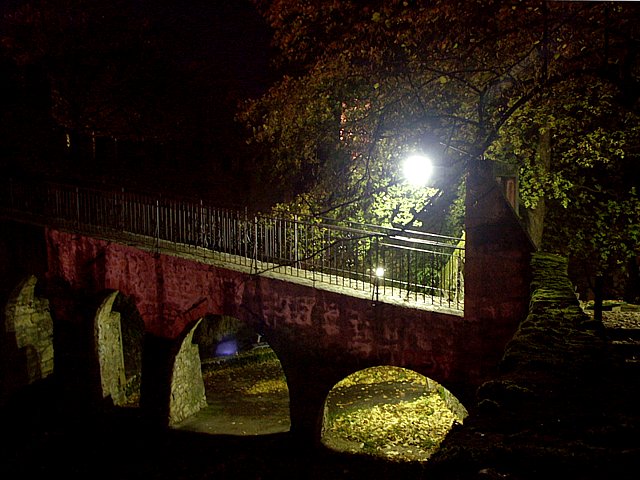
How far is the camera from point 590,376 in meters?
3.74

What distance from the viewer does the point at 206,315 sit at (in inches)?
500

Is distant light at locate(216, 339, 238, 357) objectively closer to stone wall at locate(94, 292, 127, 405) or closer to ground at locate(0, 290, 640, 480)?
ground at locate(0, 290, 640, 480)

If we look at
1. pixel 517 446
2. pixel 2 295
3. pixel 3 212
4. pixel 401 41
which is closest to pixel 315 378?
pixel 401 41

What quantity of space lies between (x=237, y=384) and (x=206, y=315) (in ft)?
11.6

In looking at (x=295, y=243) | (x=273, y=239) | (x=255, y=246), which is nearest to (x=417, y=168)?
(x=295, y=243)

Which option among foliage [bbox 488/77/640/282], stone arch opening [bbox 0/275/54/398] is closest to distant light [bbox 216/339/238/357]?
stone arch opening [bbox 0/275/54/398]

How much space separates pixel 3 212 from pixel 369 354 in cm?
1310

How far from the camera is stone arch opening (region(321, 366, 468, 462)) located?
1052cm

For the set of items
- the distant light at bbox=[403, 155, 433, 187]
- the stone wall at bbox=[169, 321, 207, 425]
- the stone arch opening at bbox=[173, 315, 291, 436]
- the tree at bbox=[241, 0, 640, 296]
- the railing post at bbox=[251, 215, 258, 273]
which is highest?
the tree at bbox=[241, 0, 640, 296]

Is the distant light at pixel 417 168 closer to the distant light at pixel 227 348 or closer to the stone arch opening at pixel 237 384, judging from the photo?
the stone arch opening at pixel 237 384

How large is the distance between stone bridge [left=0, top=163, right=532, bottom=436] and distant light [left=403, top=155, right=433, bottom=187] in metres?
2.96

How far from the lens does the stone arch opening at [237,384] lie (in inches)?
482

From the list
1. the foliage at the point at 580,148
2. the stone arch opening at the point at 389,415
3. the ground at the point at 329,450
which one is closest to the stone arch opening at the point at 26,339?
the ground at the point at 329,450

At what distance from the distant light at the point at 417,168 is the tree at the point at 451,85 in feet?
1.10
